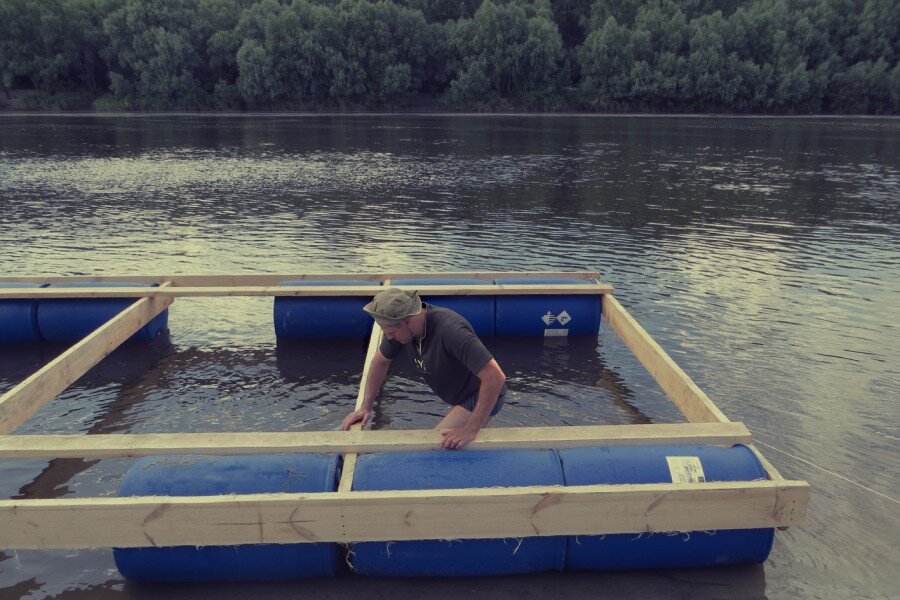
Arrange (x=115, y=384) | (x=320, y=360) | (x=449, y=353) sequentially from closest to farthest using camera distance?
(x=449, y=353) < (x=115, y=384) < (x=320, y=360)

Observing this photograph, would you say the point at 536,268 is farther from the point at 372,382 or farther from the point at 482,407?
the point at 482,407

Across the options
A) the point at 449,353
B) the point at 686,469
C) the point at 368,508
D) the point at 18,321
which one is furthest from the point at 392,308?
the point at 18,321

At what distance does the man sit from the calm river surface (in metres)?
1.42

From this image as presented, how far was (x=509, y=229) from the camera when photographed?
63.8ft

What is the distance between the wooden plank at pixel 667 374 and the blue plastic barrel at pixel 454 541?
7.15 feet

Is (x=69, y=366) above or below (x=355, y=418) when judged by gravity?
below

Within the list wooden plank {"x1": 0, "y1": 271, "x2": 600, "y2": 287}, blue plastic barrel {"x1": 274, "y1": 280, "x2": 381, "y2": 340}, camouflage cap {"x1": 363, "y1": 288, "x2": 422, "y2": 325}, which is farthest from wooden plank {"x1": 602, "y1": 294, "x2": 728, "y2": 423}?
blue plastic barrel {"x1": 274, "y1": 280, "x2": 381, "y2": 340}

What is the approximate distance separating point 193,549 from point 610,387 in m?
6.10

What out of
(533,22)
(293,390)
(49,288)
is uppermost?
(533,22)

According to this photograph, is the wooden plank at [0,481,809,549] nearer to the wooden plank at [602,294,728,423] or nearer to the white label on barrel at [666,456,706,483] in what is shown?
the white label on barrel at [666,456,706,483]

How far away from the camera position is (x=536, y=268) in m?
15.0

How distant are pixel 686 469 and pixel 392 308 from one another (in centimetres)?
286

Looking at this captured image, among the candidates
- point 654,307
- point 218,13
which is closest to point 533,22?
point 218,13

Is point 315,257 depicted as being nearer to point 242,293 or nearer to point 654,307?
point 242,293
